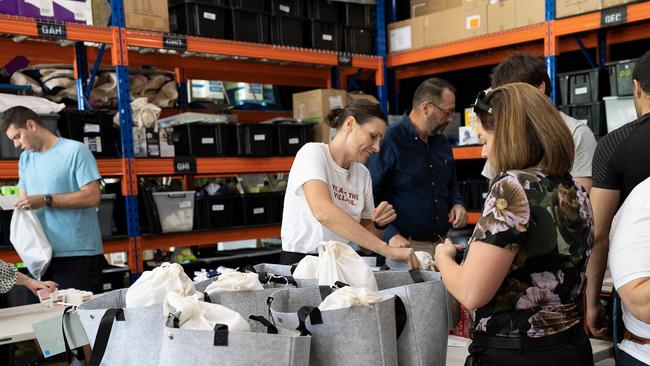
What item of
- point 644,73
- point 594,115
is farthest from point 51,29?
point 594,115

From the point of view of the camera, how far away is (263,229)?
509 centimetres

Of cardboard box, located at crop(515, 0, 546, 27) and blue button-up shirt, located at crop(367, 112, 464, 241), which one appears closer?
blue button-up shirt, located at crop(367, 112, 464, 241)

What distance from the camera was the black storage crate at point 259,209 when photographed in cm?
498

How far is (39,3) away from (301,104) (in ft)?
7.68

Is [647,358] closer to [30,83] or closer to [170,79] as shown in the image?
[30,83]

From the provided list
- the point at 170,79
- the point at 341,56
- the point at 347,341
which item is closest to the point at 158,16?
the point at 170,79

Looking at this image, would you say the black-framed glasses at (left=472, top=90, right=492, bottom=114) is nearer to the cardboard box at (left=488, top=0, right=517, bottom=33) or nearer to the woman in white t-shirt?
the woman in white t-shirt

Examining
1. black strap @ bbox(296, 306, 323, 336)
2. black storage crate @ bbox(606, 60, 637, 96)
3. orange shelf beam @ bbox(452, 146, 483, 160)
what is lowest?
black strap @ bbox(296, 306, 323, 336)

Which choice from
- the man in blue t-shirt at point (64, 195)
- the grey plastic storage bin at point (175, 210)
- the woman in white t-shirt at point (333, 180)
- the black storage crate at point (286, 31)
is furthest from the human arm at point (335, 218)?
the black storage crate at point (286, 31)

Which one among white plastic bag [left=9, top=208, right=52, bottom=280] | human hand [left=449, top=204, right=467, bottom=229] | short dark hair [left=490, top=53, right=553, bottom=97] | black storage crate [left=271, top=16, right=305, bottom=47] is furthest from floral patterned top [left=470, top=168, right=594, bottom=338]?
black storage crate [left=271, top=16, right=305, bottom=47]

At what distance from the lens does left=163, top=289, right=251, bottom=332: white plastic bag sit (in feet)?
4.06

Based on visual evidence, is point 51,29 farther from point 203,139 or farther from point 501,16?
point 501,16

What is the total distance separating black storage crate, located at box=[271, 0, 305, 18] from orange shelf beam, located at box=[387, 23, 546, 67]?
43.6 inches

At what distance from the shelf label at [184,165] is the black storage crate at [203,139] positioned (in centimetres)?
9
